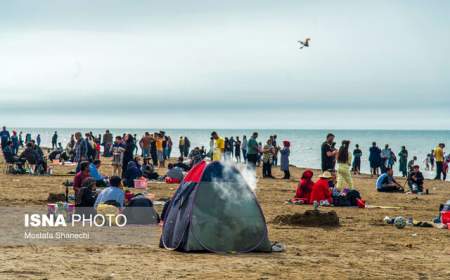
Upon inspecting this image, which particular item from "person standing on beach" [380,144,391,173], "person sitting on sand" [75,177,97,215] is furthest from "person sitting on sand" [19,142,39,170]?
"person standing on beach" [380,144,391,173]

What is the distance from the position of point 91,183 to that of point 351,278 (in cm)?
795

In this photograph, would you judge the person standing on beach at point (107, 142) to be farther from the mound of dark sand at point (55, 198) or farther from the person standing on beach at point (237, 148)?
the mound of dark sand at point (55, 198)

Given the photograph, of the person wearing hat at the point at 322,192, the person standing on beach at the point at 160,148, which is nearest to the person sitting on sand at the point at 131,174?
the person wearing hat at the point at 322,192

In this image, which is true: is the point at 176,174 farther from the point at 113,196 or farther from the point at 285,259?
the point at 285,259

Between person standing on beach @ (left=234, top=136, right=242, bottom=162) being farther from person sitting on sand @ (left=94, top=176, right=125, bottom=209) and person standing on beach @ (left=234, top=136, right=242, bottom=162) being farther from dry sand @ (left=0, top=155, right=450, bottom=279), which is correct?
person sitting on sand @ (left=94, top=176, right=125, bottom=209)

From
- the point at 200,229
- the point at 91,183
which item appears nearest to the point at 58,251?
the point at 200,229

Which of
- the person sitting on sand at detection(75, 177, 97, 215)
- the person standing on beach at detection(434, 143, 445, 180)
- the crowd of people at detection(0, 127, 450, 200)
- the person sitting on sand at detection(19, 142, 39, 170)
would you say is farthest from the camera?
Result: the person standing on beach at detection(434, 143, 445, 180)

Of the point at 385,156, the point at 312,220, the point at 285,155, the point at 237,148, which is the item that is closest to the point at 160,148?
the point at 285,155

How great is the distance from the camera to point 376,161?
40969 mm

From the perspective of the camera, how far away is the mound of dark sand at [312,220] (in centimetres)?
1703

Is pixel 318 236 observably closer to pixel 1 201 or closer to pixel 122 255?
pixel 122 255

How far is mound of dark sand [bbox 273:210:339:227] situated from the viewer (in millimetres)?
17031

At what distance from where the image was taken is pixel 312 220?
17062 millimetres

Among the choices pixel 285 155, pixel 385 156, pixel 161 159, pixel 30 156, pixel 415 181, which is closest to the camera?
pixel 415 181
